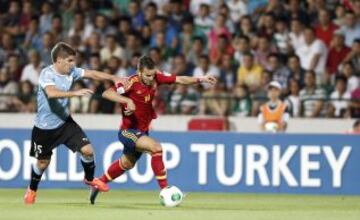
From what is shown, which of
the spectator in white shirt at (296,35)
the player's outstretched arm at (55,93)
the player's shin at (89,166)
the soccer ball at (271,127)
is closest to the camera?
the player's outstretched arm at (55,93)

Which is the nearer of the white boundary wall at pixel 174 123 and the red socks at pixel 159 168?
the red socks at pixel 159 168

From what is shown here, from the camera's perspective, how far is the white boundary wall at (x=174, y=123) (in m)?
20.1

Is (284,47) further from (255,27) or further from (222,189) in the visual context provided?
(222,189)

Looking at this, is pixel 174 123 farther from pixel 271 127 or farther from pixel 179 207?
pixel 179 207

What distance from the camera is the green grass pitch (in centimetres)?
1290

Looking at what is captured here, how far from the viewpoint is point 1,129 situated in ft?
61.8

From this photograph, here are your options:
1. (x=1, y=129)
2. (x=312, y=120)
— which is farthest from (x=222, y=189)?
(x=1, y=129)

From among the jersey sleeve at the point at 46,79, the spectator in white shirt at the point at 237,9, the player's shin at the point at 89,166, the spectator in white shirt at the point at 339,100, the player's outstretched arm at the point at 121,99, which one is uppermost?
the spectator in white shirt at the point at 237,9

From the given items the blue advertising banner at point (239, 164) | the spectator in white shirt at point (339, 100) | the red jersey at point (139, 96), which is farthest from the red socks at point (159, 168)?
the spectator in white shirt at point (339, 100)

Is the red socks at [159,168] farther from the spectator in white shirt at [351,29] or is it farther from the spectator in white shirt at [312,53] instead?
the spectator in white shirt at [351,29]

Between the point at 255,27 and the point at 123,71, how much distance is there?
266 cm

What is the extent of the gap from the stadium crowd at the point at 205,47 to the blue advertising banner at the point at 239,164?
1.36 metres

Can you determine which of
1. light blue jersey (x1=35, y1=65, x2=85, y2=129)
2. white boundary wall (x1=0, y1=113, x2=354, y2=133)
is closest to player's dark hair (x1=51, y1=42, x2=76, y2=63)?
light blue jersey (x1=35, y1=65, x2=85, y2=129)

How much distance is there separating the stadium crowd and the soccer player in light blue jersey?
553 centimetres
